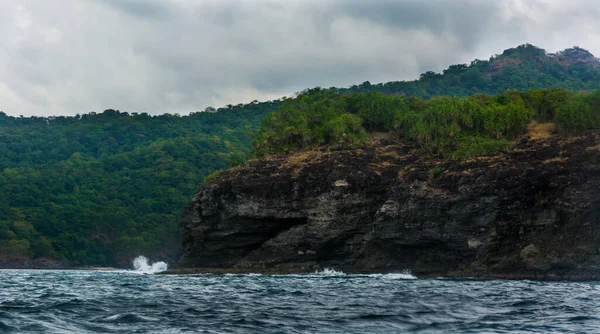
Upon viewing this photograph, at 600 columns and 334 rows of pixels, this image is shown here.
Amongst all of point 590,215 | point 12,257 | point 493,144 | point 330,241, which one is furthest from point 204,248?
point 12,257

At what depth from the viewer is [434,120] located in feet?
267

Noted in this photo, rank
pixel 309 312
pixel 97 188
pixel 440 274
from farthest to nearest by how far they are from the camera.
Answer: pixel 97 188, pixel 440 274, pixel 309 312

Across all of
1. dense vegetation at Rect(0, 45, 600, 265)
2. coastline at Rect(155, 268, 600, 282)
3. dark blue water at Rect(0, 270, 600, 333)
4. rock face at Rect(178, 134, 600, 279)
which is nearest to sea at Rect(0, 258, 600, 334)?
dark blue water at Rect(0, 270, 600, 333)

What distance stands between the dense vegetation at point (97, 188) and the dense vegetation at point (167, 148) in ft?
0.77

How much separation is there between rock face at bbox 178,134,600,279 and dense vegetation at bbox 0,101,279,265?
43.0 meters

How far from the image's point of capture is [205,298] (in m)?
32.5

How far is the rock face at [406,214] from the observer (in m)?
59.0

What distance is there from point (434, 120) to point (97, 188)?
315 feet

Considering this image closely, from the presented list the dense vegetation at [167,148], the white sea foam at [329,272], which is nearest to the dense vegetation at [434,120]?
the dense vegetation at [167,148]

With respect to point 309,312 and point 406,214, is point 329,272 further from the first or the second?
point 309,312

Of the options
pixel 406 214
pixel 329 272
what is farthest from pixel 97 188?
pixel 406 214

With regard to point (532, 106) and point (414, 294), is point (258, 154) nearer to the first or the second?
point (532, 106)

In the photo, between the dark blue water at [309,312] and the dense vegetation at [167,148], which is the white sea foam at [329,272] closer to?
the dense vegetation at [167,148]

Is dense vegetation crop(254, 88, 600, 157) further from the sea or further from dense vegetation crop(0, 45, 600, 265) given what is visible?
the sea
